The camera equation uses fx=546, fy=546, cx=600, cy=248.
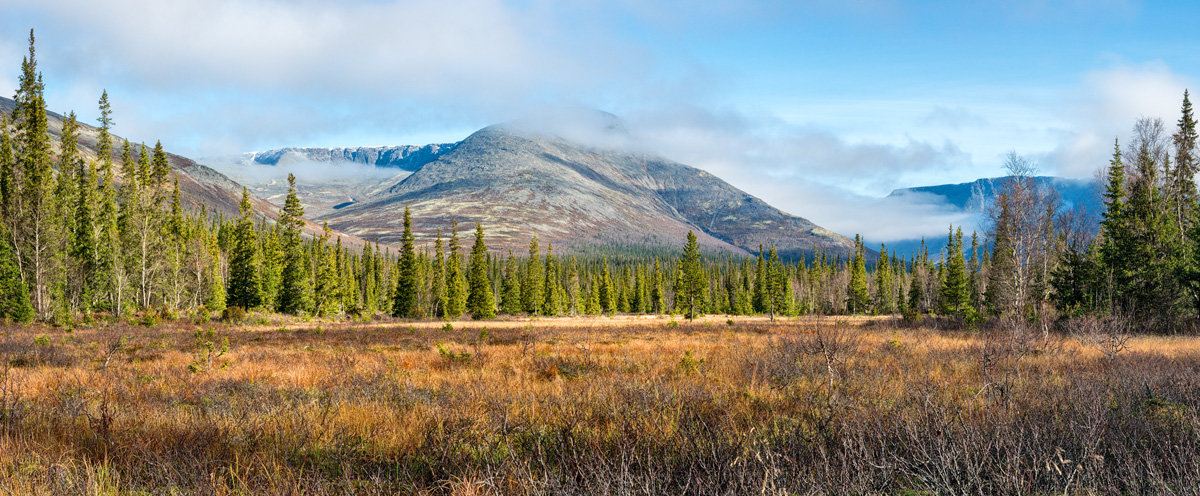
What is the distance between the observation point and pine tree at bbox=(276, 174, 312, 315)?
160ft

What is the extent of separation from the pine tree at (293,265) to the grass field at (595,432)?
132ft

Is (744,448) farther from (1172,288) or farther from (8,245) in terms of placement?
(8,245)

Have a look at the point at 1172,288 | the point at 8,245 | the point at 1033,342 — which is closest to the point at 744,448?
the point at 1033,342

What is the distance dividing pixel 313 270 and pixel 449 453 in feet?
196

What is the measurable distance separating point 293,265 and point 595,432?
5147 centimetres

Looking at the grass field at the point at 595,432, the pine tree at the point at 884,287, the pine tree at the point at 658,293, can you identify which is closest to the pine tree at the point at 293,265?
the grass field at the point at 595,432

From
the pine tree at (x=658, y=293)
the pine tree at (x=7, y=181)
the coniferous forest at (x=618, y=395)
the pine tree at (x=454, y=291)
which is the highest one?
the pine tree at (x=7, y=181)

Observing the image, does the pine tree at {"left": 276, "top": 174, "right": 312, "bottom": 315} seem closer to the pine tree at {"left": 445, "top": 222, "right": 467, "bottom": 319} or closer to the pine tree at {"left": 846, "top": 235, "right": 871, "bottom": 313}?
the pine tree at {"left": 445, "top": 222, "right": 467, "bottom": 319}

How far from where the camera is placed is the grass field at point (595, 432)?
3719mm

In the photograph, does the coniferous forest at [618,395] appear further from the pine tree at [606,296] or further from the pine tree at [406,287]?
the pine tree at [606,296]

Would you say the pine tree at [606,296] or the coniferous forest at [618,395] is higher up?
the coniferous forest at [618,395]

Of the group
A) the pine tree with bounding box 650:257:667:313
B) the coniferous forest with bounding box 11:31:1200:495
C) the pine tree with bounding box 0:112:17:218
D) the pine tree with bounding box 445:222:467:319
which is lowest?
the pine tree with bounding box 650:257:667:313

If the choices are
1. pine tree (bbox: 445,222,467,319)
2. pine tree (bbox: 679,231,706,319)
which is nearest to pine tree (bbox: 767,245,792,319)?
pine tree (bbox: 679,231,706,319)

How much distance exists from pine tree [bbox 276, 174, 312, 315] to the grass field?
4026 centimetres
